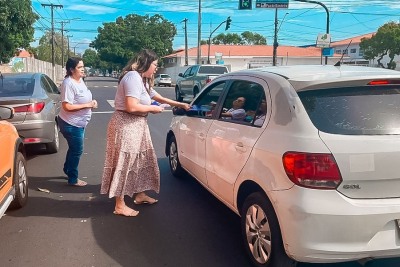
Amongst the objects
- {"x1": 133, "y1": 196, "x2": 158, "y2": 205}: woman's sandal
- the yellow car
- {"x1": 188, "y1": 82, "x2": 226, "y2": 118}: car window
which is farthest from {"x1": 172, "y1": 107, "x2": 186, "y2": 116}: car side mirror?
the yellow car

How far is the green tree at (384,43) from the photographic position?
47.9 meters

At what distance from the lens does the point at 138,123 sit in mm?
4430

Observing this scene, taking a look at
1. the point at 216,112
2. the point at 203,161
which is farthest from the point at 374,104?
the point at 203,161

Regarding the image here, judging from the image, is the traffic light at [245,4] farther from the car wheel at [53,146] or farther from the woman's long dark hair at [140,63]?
the woman's long dark hair at [140,63]

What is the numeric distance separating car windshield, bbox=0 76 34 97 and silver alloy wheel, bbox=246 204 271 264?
501 centimetres

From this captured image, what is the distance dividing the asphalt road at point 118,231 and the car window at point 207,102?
1113 millimetres

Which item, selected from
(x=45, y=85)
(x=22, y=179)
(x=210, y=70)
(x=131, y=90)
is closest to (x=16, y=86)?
(x=45, y=85)

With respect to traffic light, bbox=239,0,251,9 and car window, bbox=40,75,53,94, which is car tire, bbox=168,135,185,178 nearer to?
car window, bbox=40,75,53,94

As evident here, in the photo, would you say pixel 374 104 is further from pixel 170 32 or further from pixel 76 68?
pixel 170 32

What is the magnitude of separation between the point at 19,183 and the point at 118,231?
1.40 meters

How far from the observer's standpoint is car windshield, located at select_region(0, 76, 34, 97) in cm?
682

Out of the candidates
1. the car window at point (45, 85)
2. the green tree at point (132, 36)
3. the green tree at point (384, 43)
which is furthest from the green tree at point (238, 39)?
the car window at point (45, 85)

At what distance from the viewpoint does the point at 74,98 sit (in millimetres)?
5258

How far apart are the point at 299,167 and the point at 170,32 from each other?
74.6 meters
